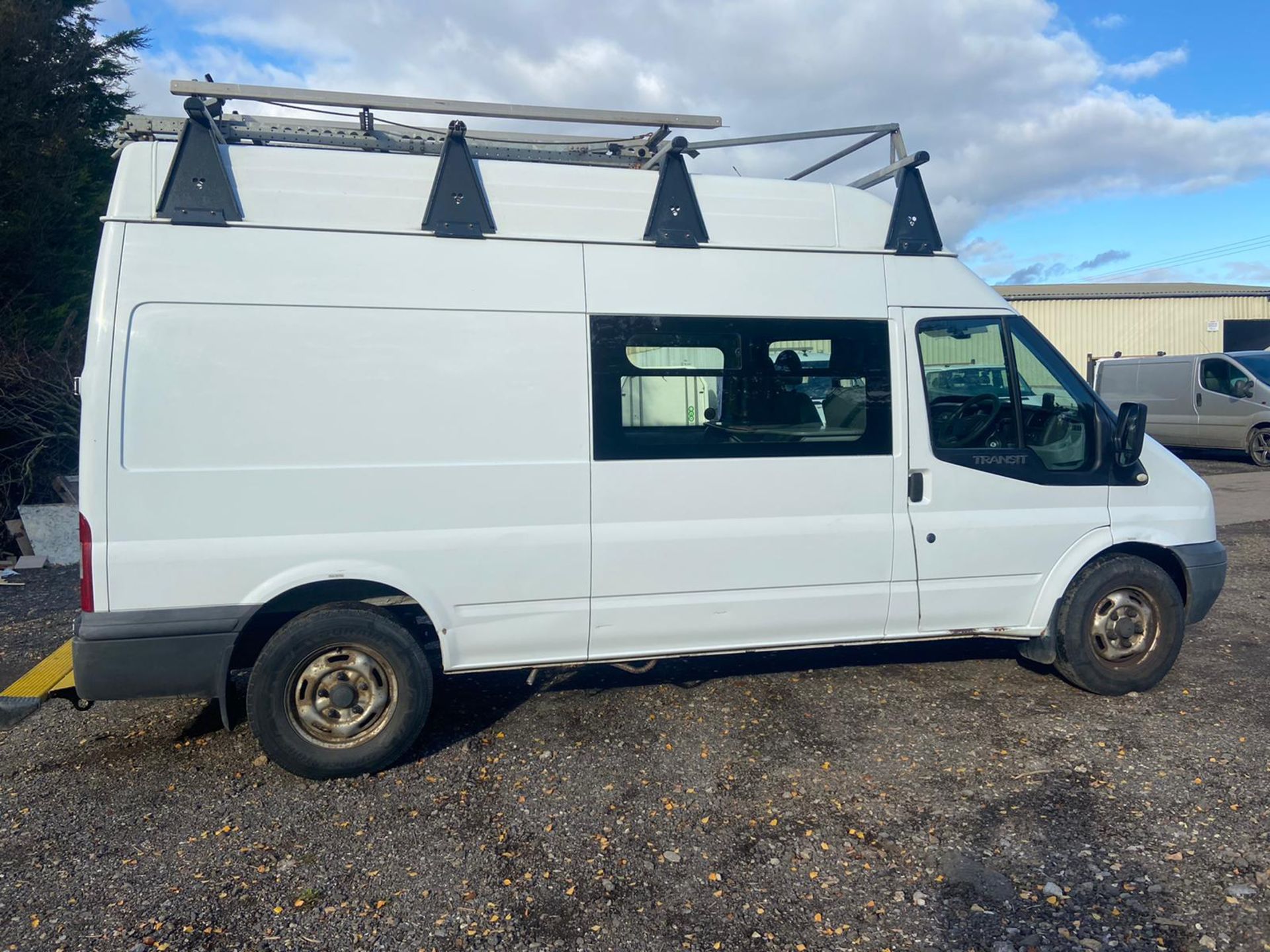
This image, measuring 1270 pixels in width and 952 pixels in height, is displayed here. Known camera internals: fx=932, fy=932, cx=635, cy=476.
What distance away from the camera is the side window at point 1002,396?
188 inches

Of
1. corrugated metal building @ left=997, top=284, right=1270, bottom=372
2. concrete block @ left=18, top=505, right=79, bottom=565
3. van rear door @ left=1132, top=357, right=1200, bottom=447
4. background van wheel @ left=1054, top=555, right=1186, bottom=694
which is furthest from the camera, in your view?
corrugated metal building @ left=997, top=284, right=1270, bottom=372

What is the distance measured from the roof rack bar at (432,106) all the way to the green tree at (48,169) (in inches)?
286

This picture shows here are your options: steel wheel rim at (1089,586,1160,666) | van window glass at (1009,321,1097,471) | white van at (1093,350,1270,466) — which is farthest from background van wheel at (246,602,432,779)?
white van at (1093,350,1270,466)

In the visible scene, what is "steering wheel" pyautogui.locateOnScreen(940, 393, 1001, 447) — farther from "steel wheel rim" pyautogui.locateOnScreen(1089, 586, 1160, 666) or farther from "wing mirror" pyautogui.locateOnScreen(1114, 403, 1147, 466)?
"steel wheel rim" pyautogui.locateOnScreen(1089, 586, 1160, 666)

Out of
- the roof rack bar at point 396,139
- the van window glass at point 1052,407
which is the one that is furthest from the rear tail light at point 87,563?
the van window glass at point 1052,407

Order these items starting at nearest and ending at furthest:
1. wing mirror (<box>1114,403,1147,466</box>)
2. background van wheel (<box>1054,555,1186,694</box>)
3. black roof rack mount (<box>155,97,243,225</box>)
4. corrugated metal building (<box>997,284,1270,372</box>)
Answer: black roof rack mount (<box>155,97,243,225</box>), wing mirror (<box>1114,403,1147,466</box>), background van wheel (<box>1054,555,1186,694</box>), corrugated metal building (<box>997,284,1270,372</box>)

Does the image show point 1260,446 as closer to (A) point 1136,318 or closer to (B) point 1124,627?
(B) point 1124,627

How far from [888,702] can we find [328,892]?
9.89ft

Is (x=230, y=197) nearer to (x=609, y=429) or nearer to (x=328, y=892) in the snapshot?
(x=609, y=429)

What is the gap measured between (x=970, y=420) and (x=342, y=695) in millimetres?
3362

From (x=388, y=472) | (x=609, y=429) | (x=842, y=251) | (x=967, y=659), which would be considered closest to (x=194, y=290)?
(x=388, y=472)

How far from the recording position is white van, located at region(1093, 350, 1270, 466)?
15.8m

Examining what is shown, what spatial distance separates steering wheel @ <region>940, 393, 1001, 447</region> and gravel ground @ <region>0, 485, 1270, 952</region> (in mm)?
1444

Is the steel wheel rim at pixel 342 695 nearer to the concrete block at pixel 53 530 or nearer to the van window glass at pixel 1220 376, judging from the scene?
the concrete block at pixel 53 530
